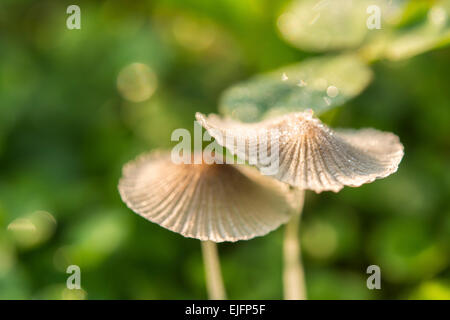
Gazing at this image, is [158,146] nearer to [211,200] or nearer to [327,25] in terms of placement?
[327,25]

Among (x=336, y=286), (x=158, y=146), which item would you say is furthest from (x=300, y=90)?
(x=158, y=146)

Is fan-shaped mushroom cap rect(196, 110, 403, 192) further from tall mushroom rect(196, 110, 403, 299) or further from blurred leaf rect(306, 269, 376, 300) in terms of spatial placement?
blurred leaf rect(306, 269, 376, 300)

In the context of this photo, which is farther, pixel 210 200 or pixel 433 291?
pixel 433 291

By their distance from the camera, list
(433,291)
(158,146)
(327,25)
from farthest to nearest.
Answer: (158,146)
(327,25)
(433,291)

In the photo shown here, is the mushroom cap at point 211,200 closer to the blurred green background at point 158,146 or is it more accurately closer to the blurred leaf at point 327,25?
the blurred green background at point 158,146

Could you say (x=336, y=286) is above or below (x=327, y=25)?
below
